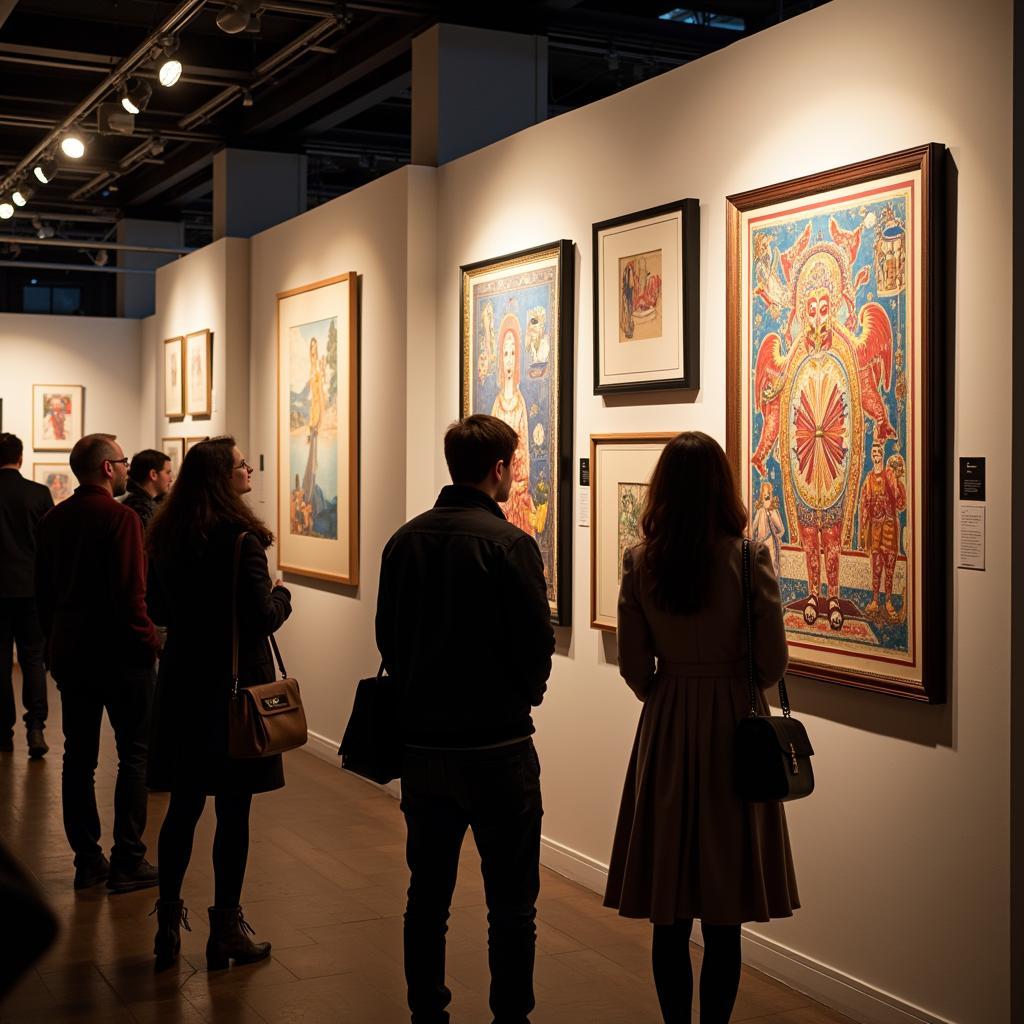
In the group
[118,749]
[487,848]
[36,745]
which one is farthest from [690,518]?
[36,745]

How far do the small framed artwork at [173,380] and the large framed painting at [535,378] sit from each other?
519 cm

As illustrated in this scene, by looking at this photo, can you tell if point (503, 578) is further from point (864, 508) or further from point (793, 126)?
point (793, 126)

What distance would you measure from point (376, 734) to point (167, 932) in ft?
4.97

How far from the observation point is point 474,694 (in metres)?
3.27

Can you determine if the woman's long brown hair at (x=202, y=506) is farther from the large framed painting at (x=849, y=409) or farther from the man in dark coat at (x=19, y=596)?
the man in dark coat at (x=19, y=596)

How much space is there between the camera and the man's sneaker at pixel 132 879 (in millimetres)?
5320

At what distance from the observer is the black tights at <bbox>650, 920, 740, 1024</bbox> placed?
3.30 metres

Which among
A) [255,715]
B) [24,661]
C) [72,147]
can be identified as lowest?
[24,661]

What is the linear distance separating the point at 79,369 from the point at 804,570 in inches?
417

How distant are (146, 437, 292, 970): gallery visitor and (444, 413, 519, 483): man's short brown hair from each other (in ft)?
3.27

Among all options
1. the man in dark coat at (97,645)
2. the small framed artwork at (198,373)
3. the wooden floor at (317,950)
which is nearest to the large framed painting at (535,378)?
the wooden floor at (317,950)

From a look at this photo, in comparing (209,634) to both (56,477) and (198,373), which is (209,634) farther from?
(56,477)

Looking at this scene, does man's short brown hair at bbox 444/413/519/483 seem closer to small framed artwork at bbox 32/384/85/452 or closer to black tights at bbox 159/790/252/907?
black tights at bbox 159/790/252/907

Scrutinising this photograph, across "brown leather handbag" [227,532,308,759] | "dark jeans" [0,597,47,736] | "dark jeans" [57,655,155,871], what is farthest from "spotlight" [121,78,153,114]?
"brown leather handbag" [227,532,308,759]
